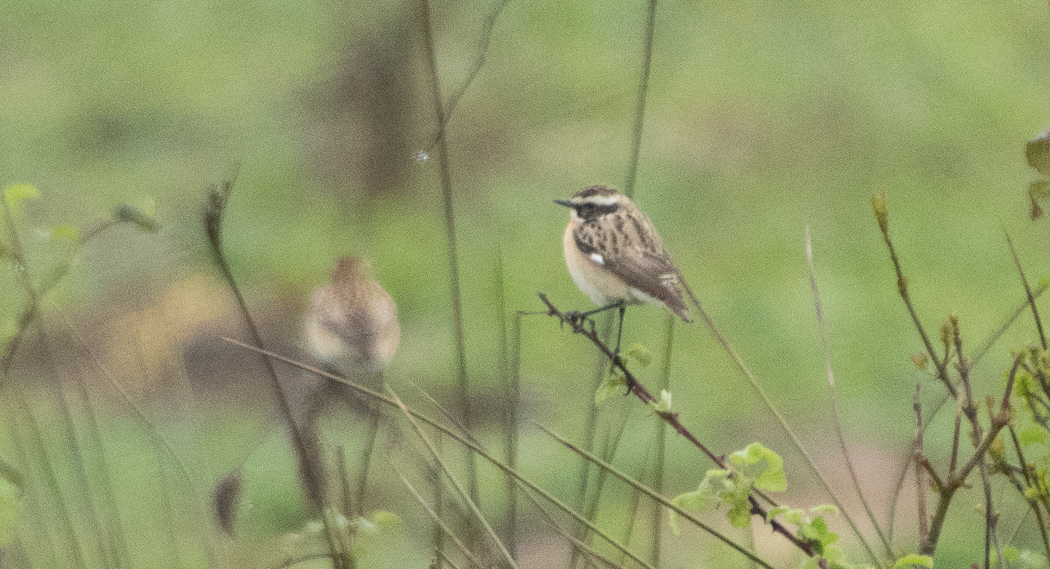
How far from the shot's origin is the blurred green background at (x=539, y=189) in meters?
3.75

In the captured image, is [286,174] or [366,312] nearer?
[366,312]

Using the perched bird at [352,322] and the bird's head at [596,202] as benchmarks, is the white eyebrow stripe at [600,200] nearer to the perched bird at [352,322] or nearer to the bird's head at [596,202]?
the bird's head at [596,202]

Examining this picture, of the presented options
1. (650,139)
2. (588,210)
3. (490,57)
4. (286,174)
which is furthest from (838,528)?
(490,57)

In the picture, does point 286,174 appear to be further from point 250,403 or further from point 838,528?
point 838,528

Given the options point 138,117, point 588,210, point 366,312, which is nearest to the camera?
point 588,210

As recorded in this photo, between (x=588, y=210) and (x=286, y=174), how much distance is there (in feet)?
12.1

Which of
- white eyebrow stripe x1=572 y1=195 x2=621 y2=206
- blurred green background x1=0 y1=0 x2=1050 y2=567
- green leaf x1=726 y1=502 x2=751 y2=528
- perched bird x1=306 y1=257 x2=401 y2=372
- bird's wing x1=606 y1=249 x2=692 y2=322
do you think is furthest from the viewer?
blurred green background x1=0 y1=0 x2=1050 y2=567

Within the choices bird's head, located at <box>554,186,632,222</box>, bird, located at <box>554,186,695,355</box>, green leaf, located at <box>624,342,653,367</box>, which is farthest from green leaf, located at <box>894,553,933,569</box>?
bird's head, located at <box>554,186,632,222</box>

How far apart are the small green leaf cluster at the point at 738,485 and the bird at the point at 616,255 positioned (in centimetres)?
74

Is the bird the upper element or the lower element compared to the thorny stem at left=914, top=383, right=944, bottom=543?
upper

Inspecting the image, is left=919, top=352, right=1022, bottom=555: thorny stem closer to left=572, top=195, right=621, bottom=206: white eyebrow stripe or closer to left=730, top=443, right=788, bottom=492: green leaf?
left=730, top=443, right=788, bottom=492: green leaf

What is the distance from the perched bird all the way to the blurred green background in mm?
193

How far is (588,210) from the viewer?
2.31 meters

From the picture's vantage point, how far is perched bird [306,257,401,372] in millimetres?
2730
